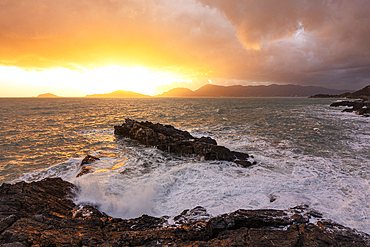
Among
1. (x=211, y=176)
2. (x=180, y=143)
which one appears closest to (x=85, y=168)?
(x=180, y=143)

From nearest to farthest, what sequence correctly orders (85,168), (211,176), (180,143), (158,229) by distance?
1. (158,229)
2. (211,176)
3. (85,168)
4. (180,143)

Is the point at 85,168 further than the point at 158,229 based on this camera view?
Yes

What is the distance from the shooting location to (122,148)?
19047mm

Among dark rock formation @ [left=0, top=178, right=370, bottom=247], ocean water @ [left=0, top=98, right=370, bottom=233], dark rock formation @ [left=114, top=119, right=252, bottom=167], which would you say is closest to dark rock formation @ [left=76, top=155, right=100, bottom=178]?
ocean water @ [left=0, top=98, right=370, bottom=233]

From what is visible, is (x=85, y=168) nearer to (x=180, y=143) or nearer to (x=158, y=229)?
(x=180, y=143)

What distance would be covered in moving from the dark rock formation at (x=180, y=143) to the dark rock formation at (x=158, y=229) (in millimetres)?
7394

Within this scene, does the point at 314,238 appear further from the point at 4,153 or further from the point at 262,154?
the point at 4,153

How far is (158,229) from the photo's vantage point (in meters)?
5.95

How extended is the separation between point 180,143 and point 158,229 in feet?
37.4

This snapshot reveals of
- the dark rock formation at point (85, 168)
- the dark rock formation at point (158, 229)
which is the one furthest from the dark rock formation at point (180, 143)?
the dark rock formation at point (158, 229)

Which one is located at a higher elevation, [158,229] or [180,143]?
[180,143]

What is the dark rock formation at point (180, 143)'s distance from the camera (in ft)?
48.6

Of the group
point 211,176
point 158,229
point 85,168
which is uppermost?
point 158,229

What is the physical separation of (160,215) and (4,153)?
18.2 m
